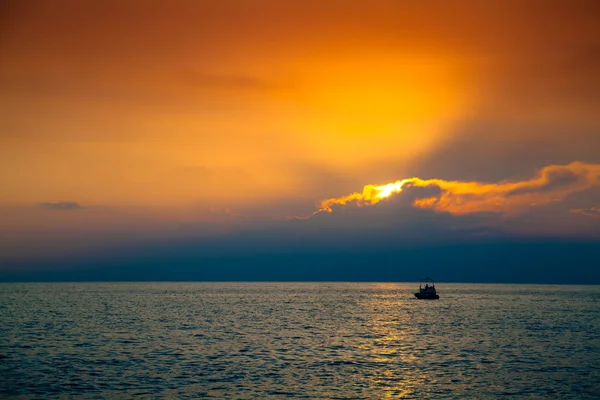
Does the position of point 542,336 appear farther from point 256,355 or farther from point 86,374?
point 86,374

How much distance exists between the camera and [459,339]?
8156cm

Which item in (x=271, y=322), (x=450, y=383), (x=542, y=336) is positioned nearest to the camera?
(x=450, y=383)

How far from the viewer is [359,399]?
1662 inches

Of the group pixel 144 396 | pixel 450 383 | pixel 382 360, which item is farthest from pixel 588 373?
pixel 144 396

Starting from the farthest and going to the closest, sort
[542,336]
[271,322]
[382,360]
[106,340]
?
[271,322]
[542,336]
[106,340]
[382,360]

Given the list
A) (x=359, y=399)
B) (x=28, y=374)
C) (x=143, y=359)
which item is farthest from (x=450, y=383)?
(x=28, y=374)

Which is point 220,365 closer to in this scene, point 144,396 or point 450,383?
point 144,396

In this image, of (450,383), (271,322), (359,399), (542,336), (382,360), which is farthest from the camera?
(271,322)

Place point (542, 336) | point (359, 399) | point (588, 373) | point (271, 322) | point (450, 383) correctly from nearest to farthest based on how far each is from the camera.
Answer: point (359, 399) → point (450, 383) → point (588, 373) → point (542, 336) → point (271, 322)

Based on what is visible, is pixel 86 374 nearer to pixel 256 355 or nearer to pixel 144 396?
pixel 144 396

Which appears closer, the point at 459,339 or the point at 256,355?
the point at 256,355

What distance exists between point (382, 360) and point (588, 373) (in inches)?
766

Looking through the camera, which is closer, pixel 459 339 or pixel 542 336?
pixel 459 339

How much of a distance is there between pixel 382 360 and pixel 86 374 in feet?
95.4
